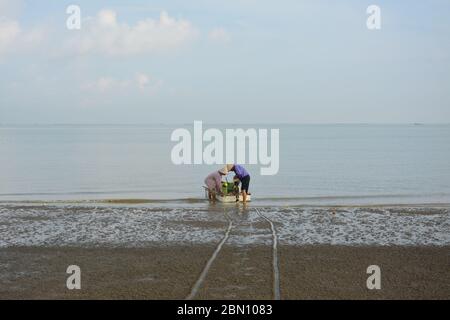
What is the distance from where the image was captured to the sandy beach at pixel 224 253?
28.7 feet

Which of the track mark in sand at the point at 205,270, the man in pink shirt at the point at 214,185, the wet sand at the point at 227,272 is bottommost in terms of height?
the wet sand at the point at 227,272

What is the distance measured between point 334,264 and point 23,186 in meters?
25.6

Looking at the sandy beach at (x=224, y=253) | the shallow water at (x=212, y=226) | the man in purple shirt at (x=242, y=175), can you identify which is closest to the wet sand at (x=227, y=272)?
the sandy beach at (x=224, y=253)

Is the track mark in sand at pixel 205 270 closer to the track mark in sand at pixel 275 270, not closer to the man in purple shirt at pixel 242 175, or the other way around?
the track mark in sand at pixel 275 270

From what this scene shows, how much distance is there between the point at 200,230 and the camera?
14797 mm

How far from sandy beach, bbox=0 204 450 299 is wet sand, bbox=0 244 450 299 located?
2 centimetres

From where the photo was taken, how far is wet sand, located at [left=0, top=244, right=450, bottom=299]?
8.55 metres

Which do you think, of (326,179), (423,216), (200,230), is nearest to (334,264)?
(200,230)

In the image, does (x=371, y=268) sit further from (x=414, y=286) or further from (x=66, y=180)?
(x=66, y=180)

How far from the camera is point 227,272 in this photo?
984 cm

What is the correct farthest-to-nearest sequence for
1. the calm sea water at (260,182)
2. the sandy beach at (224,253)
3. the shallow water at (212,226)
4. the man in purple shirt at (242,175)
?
the calm sea water at (260,182) → the man in purple shirt at (242,175) → the shallow water at (212,226) → the sandy beach at (224,253)

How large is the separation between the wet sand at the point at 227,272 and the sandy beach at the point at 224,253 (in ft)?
0.06

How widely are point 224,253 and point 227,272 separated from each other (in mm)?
1682

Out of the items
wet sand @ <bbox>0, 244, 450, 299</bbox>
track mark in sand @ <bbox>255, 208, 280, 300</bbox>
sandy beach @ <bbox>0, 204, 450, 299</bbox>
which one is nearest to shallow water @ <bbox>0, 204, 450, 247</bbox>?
sandy beach @ <bbox>0, 204, 450, 299</bbox>
